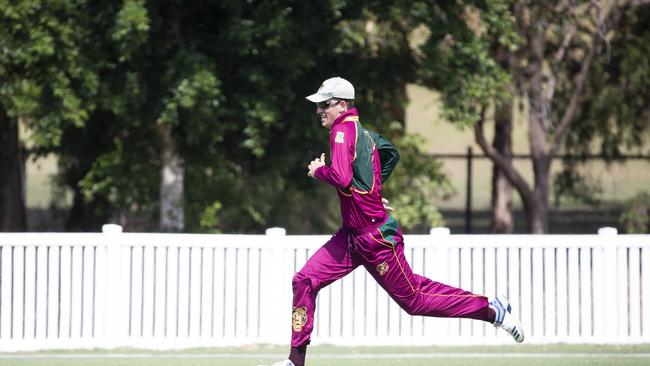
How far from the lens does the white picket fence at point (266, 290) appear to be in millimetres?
11266

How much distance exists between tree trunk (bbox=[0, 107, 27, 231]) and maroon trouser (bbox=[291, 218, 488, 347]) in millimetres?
11399

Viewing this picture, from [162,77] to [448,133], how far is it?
198ft

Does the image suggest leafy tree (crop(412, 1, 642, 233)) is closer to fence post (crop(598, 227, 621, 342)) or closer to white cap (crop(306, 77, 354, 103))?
fence post (crop(598, 227, 621, 342))

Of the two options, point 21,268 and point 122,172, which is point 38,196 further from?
point 21,268

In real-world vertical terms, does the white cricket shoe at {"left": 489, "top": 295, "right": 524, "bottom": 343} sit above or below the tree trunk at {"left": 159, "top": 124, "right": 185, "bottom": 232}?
below

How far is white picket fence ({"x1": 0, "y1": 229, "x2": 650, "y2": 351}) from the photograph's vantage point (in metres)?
11.3

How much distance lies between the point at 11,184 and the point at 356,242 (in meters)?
12.5

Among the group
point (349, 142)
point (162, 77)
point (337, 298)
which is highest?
point (162, 77)

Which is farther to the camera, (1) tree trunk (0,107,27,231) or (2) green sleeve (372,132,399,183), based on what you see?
(1) tree trunk (0,107,27,231)

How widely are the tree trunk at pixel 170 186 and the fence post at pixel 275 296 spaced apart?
5104 mm

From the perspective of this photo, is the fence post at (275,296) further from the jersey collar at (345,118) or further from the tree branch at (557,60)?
the tree branch at (557,60)

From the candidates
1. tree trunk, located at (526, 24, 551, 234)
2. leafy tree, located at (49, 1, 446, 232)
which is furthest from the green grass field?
tree trunk, located at (526, 24, 551, 234)

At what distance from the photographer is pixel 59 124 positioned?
15.0 meters

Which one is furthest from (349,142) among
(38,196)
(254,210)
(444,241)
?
(38,196)
